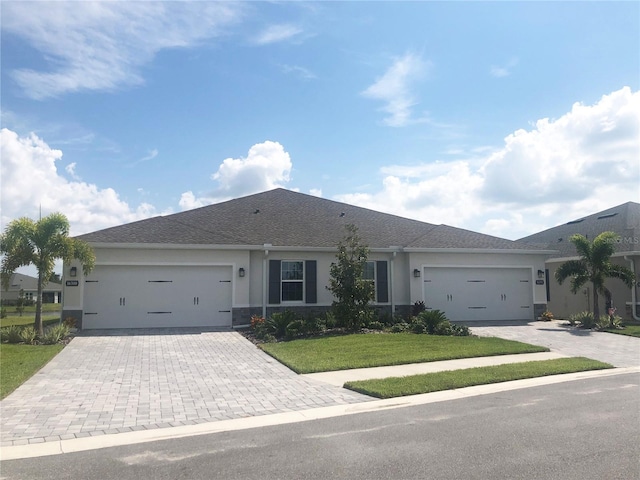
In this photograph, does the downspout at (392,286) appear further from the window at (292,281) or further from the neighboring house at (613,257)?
the neighboring house at (613,257)

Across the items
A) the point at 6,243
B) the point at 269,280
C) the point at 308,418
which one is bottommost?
the point at 308,418

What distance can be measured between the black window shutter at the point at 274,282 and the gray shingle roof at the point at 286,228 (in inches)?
33.2

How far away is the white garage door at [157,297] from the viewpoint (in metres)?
16.5

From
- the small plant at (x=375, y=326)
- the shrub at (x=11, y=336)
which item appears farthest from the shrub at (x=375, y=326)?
the shrub at (x=11, y=336)

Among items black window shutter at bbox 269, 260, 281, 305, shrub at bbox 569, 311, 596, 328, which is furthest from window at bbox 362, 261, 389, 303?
shrub at bbox 569, 311, 596, 328

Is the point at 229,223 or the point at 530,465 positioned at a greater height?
the point at 229,223

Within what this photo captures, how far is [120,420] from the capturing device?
263 inches

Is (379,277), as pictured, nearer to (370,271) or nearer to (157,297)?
(370,271)

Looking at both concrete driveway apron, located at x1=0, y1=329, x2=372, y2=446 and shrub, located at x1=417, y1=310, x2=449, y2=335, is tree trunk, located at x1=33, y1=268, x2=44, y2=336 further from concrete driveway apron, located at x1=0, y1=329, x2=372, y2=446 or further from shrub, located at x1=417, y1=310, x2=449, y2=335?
shrub, located at x1=417, y1=310, x2=449, y2=335

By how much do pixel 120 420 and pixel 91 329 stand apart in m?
10.7

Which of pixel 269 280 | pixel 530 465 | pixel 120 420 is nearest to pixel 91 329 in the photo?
pixel 269 280

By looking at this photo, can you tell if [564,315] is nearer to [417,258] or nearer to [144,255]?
[417,258]

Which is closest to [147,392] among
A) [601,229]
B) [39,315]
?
[39,315]

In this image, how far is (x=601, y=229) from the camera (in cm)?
2420
